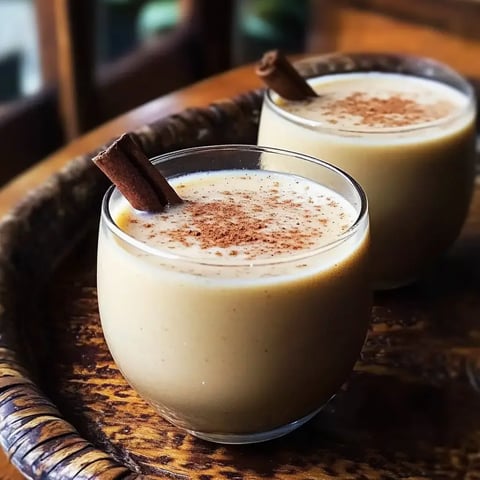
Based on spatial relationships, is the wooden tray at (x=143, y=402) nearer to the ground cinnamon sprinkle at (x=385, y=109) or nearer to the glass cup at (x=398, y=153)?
the glass cup at (x=398, y=153)

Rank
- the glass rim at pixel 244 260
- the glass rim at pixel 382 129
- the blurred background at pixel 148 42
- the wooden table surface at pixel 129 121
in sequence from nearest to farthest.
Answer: the glass rim at pixel 244 260 < the glass rim at pixel 382 129 < the wooden table surface at pixel 129 121 < the blurred background at pixel 148 42

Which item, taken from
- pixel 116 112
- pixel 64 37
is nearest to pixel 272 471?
pixel 64 37

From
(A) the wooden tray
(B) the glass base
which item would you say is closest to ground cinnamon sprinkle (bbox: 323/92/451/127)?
(A) the wooden tray

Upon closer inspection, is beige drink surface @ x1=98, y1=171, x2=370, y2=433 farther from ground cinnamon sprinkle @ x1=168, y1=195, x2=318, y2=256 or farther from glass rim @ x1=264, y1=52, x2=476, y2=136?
glass rim @ x1=264, y1=52, x2=476, y2=136

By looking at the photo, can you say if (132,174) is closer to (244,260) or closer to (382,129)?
(244,260)

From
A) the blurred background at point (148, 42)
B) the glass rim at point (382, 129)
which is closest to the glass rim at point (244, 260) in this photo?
the glass rim at point (382, 129)
